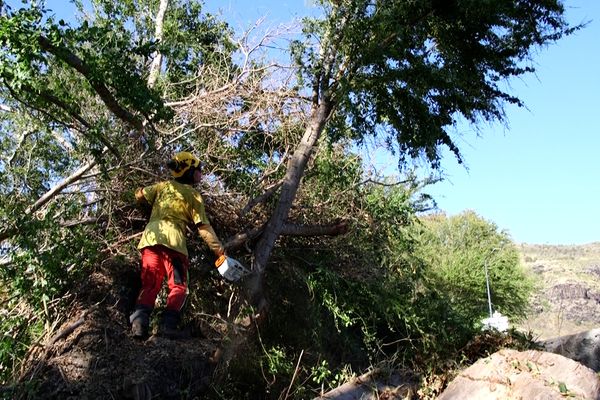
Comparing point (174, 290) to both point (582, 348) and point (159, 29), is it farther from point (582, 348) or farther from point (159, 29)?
point (582, 348)

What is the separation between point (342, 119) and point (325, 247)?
173 cm

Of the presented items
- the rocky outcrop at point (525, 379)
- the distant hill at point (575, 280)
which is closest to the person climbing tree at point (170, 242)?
the rocky outcrop at point (525, 379)

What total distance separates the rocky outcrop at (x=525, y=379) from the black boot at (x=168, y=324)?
282 centimetres

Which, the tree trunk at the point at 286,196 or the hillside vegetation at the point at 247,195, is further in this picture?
the tree trunk at the point at 286,196

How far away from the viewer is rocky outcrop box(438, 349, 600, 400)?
5.37m

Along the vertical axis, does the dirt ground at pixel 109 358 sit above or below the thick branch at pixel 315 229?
below

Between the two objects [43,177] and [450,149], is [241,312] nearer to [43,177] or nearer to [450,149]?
[43,177]

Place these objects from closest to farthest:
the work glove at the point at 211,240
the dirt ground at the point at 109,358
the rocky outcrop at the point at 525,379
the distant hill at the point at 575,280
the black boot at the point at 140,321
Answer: the dirt ground at the point at 109,358, the rocky outcrop at the point at 525,379, the black boot at the point at 140,321, the work glove at the point at 211,240, the distant hill at the point at 575,280

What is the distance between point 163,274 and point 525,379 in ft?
11.8

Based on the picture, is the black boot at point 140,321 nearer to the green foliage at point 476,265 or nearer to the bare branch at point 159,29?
the bare branch at point 159,29

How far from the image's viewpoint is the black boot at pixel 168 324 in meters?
5.66

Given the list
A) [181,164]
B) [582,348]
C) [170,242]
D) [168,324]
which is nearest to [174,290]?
[168,324]

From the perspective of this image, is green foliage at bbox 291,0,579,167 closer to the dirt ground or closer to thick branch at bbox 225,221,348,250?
thick branch at bbox 225,221,348,250

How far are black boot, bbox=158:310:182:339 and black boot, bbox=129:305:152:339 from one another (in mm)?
130
